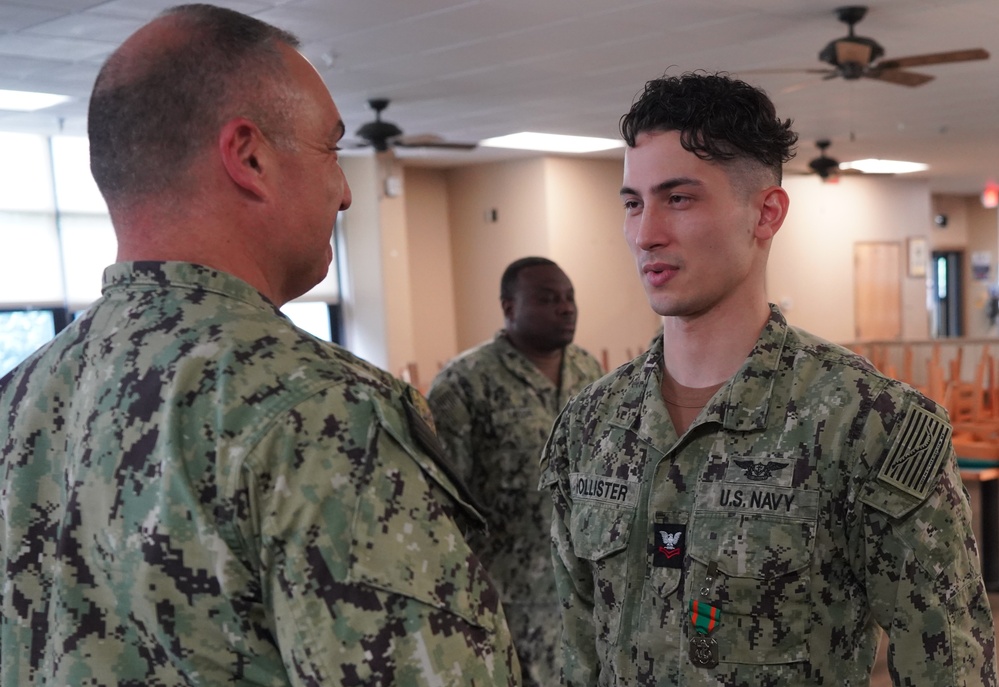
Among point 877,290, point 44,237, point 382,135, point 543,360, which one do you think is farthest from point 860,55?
point 877,290

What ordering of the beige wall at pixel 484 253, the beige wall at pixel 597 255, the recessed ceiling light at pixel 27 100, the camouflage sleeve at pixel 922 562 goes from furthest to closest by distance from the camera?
the beige wall at pixel 597 255 < the beige wall at pixel 484 253 < the recessed ceiling light at pixel 27 100 < the camouflage sleeve at pixel 922 562

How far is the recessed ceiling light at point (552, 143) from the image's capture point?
9703 millimetres

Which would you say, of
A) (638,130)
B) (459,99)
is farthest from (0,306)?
(638,130)

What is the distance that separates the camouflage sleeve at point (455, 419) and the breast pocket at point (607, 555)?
1.74 metres

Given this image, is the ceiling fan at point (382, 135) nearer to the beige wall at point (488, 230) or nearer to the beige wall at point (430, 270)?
the beige wall at point (488, 230)

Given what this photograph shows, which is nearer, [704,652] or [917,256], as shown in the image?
[704,652]

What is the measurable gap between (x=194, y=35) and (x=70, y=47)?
16.9 ft

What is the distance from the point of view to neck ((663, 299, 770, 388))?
62.6 inches

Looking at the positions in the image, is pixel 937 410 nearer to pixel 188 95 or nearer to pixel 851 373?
pixel 851 373

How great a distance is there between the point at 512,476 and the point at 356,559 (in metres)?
→ 2.53

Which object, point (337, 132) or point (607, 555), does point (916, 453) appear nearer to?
point (607, 555)

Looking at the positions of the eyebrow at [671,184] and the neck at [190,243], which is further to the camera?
the eyebrow at [671,184]

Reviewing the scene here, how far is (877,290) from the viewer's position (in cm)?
1414

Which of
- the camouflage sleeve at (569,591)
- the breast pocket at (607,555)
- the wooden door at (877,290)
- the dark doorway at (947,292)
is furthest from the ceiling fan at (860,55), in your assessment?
the dark doorway at (947,292)
